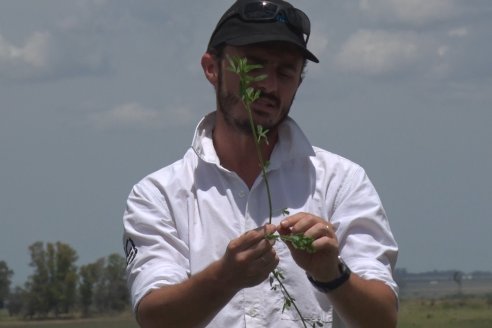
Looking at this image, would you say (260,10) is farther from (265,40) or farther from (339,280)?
(339,280)

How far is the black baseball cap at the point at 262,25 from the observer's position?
5.13 meters

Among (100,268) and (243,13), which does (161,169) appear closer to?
(243,13)

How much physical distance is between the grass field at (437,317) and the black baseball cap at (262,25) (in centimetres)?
1717

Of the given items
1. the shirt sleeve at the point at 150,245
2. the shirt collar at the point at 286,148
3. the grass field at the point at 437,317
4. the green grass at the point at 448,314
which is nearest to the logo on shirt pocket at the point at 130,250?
the shirt sleeve at the point at 150,245

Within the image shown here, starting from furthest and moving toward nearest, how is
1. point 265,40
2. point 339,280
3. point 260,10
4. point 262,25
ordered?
point 260,10
point 262,25
point 265,40
point 339,280

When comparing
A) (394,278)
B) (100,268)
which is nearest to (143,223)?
(394,278)

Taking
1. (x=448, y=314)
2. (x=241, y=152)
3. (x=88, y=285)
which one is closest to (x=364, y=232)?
(x=241, y=152)

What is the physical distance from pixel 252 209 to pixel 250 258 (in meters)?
0.71

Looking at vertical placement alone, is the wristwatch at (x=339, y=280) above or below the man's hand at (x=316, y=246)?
below

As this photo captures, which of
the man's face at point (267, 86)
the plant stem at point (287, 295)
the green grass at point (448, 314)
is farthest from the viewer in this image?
the green grass at point (448, 314)

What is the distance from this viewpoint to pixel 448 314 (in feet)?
114

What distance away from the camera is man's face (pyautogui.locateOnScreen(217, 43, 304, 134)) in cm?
500

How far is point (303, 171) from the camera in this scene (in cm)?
534

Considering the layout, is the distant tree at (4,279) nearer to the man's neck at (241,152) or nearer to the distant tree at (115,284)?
the distant tree at (115,284)
